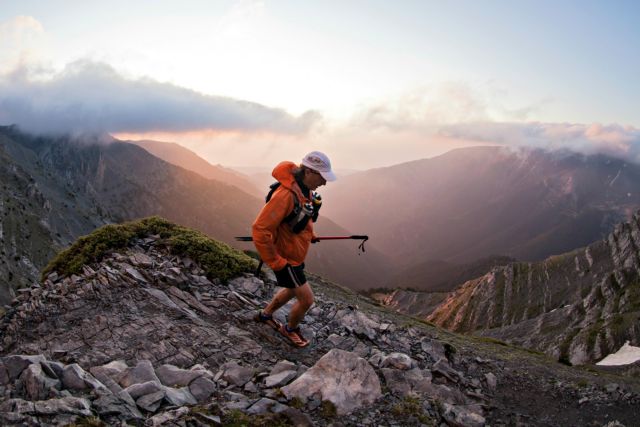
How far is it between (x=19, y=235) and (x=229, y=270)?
396 ft

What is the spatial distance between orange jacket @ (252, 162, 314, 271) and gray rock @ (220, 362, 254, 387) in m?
2.05

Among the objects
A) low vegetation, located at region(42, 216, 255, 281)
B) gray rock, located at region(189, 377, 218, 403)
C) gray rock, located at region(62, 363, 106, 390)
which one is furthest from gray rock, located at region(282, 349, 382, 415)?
low vegetation, located at region(42, 216, 255, 281)

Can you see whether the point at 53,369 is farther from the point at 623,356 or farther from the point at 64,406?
the point at 623,356

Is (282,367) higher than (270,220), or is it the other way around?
(270,220)

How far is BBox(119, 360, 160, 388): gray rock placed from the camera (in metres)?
7.66

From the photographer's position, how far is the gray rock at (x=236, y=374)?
8.27m

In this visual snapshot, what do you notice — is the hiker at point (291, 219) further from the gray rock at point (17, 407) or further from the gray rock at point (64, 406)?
the gray rock at point (17, 407)

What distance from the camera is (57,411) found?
19.0 feet

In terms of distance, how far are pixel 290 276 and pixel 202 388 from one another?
265cm

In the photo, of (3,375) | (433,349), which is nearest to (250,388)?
(3,375)

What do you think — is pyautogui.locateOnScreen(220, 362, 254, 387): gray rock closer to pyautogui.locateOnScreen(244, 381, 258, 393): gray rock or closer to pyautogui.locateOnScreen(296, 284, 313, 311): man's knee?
pyautogui.locateOnScreen(244, 381, 258, 393): gray rock

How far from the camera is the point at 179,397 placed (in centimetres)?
721

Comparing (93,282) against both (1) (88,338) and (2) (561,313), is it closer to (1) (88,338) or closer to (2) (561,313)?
(1) (88,338)

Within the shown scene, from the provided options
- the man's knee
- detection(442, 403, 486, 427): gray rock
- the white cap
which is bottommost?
detection(442, 403, 486, 427): gray rock
